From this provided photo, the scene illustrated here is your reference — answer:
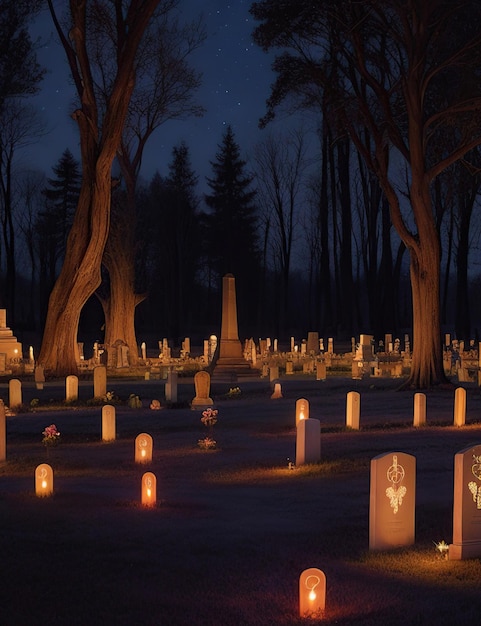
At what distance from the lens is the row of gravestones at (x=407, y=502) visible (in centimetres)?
661

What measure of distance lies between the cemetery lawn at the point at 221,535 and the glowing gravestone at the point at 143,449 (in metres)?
0.16

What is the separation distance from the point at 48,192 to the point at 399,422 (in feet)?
157

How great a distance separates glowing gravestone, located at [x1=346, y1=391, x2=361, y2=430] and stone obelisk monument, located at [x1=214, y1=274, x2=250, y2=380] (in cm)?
1242

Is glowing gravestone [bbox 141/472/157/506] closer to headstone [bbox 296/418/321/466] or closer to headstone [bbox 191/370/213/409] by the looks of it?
headstone [bbox 296/418/321/466]

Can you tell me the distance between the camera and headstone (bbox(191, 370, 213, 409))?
18.1 meters

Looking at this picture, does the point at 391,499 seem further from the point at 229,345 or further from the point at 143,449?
the point at 229,345

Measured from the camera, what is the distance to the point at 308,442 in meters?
11.1

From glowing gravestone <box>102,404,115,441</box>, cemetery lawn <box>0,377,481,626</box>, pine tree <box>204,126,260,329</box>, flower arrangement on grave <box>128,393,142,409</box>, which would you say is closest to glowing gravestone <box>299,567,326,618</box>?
cemetery lawn <box>0,377,481,626</box>

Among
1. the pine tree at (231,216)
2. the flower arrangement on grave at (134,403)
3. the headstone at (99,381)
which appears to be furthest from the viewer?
the pine tree at (231,216)

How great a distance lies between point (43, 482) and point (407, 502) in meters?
4.12

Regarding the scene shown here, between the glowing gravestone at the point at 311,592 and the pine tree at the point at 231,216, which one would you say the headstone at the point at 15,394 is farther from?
the pine tree at the point at 231,216

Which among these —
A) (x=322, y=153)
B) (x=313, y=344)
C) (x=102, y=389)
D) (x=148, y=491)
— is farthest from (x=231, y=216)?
(x=148, y=491)

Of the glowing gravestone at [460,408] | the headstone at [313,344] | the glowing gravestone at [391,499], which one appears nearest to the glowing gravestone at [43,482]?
the glowing gravestone at [391,499]

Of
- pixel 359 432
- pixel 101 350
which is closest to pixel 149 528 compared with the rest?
pixel 359 432
